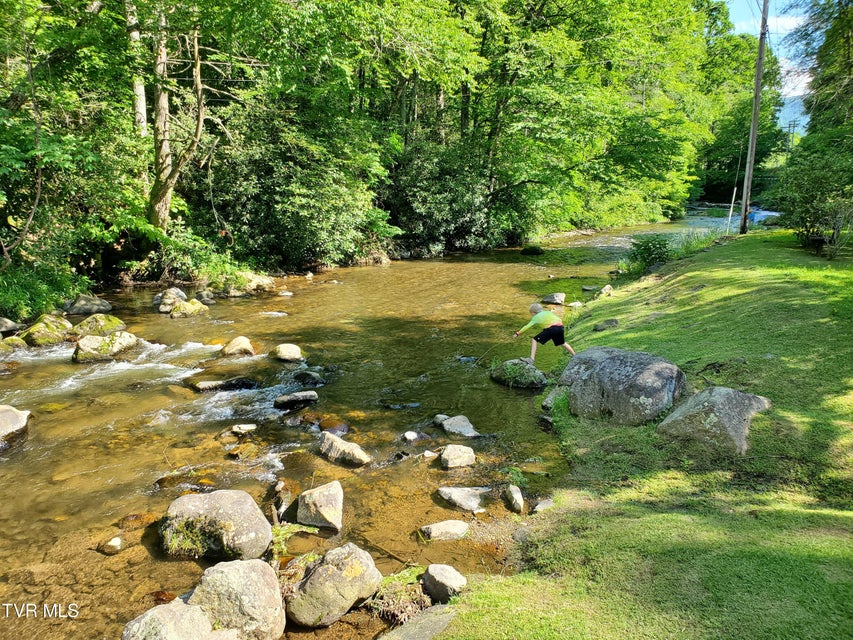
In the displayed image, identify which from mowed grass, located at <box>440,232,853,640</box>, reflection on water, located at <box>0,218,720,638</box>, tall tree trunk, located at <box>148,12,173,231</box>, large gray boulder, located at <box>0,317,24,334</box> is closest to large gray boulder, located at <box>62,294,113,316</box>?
reflection on water, located at <box>0,218,720,638</box>

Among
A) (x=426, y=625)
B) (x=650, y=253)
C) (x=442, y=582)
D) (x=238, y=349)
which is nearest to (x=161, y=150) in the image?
(x=238, y=349)

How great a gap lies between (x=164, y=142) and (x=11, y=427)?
440 inches

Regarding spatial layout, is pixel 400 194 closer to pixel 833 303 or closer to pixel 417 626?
pixel 833 303

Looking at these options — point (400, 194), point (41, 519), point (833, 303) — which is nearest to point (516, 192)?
point (400, 194)

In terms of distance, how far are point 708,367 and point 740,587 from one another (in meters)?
4.18

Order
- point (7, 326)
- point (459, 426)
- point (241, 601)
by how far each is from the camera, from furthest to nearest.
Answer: point (7, 326)
point (459, 426)
point (241, 601)

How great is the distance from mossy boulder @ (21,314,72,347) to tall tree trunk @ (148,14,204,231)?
538 cm

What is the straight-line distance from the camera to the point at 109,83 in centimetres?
1473

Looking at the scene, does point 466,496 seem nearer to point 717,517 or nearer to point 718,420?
point 717,517

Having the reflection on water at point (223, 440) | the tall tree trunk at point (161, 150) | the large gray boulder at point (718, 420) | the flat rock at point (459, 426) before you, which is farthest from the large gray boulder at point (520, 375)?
the tall tree trunk at point (161, 150)

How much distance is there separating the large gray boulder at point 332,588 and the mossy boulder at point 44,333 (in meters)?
10.1

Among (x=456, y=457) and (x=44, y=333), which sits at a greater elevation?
(x=44, y=333)

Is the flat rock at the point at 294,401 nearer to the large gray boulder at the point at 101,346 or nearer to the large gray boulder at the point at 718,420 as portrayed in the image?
the large gray boulder at the point at 101,346

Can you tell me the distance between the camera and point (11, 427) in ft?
22.8
